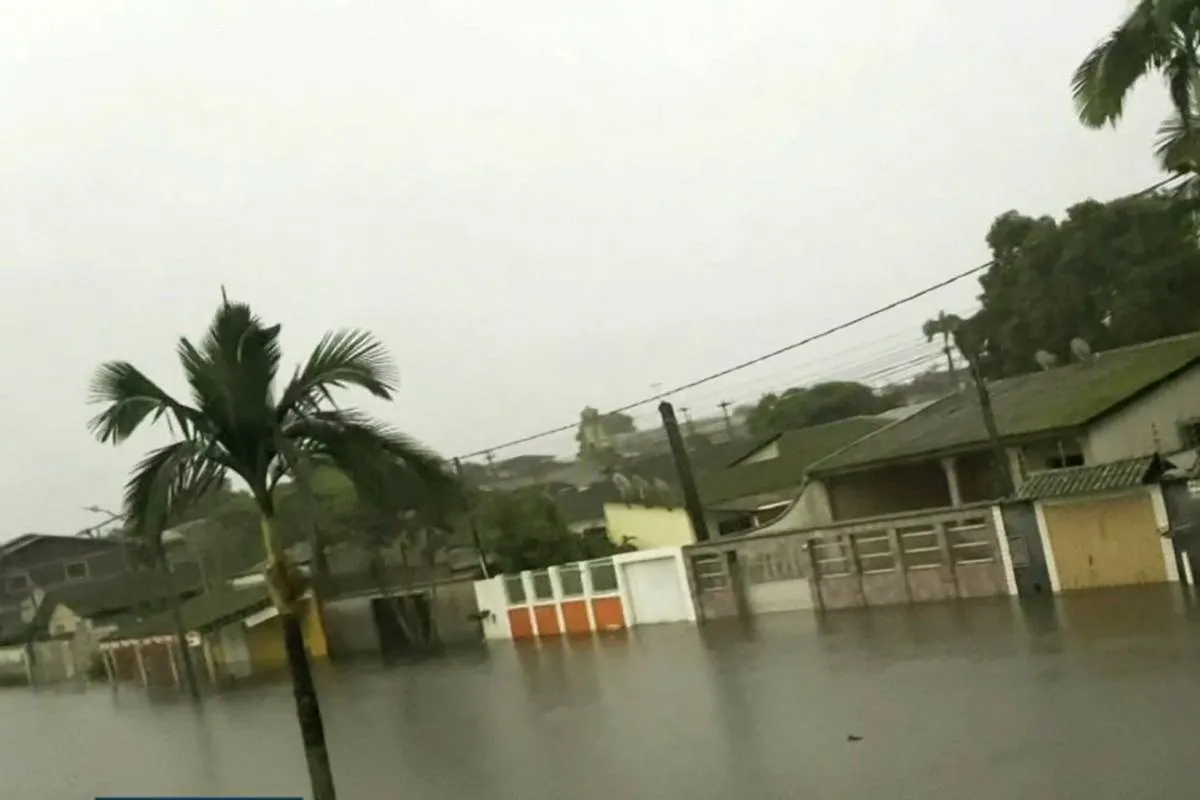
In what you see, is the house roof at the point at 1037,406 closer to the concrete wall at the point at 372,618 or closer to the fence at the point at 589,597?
the fence at the point at 589,597

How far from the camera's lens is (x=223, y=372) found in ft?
27.1

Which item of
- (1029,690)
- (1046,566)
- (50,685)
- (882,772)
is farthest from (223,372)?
(50,685)

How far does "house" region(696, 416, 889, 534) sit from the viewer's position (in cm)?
3281

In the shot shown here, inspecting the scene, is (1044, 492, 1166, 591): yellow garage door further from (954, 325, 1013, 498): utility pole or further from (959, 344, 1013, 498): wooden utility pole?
(959, 344, 1013, 498): wooden utility pole

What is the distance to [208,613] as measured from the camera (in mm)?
34469

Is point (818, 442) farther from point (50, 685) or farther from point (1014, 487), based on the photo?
point (50, 685)

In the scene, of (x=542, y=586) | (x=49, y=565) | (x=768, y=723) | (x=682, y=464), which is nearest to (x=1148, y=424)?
(x=682, y=464)

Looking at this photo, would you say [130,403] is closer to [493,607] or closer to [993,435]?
[993,435]

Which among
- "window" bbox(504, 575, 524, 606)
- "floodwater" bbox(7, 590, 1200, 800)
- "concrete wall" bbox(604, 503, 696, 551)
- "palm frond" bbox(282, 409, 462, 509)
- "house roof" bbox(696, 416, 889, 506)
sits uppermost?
"palm frond" bbox(282, 409, 462, 509)

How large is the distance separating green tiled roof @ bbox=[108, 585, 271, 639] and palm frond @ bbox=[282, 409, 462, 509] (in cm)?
2312

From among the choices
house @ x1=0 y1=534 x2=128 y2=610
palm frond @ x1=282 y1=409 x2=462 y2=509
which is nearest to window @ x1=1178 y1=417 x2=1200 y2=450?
palm frond @ x1=282 y1=409 x2=462 y2=509

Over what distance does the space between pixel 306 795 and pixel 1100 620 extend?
29.6 feet

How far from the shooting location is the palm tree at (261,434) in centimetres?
823

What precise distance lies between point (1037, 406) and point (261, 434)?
748 inches
